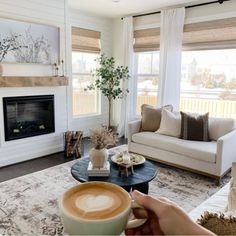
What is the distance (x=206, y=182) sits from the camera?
3.12m

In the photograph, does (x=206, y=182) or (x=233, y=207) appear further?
(x=206, y=182)

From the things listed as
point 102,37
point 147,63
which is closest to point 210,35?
point 147,63

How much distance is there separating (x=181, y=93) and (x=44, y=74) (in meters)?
2.56

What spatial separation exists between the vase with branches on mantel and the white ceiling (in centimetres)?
92

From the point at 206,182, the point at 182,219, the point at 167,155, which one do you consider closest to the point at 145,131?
the point at 167,155

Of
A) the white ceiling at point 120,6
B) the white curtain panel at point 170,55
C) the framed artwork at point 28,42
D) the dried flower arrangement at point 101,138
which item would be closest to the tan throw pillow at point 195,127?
the white curtain panel at point 170,55

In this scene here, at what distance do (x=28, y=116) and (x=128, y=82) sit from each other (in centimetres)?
220

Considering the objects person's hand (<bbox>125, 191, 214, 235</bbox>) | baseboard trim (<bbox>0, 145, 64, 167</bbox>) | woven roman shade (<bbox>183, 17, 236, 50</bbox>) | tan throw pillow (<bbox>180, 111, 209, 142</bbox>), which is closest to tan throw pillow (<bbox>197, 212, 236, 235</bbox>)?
person's hand (<bbox>125, 191, 214, 235</bbox>)

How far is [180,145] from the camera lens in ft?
10.8

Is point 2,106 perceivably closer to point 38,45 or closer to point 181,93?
point 38,45

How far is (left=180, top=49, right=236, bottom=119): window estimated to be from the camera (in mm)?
4166

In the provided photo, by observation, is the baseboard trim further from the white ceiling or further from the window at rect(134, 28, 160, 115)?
the white ceiling

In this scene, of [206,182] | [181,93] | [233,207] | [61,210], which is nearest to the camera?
[61,210]

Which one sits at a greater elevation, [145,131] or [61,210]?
[61,210]
